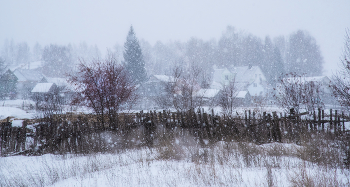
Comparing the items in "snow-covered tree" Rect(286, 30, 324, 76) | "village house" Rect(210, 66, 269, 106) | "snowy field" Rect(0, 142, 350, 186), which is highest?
"snow-covered tree" Rect(286, 30, 324, 76)

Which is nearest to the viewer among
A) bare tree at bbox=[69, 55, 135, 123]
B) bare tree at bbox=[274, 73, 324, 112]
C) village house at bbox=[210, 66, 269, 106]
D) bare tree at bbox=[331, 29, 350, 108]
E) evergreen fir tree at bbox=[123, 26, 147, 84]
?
bare tree at bbox=[331, 29, 350, 108]

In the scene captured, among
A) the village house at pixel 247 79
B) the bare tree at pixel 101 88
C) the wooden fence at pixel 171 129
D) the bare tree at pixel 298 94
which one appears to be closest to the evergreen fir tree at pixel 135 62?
the village house at pixel 247 79

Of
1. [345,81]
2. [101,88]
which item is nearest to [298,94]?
[345,81]

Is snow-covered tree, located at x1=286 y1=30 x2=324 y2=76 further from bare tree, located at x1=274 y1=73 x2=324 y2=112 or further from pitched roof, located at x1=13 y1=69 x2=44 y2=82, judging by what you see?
pitched roof, located at x1=13 y1=69 x2=44 y2=82

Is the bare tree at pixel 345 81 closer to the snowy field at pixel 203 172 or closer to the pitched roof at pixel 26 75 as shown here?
the snowy field at pixel 203 172

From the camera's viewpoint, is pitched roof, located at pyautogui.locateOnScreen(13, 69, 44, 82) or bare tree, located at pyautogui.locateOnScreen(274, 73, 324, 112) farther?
pitched roof, located at pyautogui.locateOnScreen(13, 69, 44, 82)

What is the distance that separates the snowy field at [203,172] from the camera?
4.38m

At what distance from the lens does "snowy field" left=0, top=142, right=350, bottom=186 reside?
14.4ft

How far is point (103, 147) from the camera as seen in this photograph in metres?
8.52

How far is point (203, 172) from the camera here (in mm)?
4855

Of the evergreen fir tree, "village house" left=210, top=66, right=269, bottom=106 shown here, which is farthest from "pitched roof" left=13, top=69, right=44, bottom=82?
"village house" left=210, top=66, right=269, bottom=106

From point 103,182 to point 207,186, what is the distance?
2483mm

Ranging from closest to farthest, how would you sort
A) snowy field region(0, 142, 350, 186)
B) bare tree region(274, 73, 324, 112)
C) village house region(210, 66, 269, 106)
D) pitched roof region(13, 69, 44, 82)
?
snowy field region(0, 142, 350, 186)
bare tree region(274, 73, 324, 112)
village house region(210, 66, 269, 106)
pitched roof region(13, 69, 44, 82)

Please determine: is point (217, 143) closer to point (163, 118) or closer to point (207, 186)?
point (163, 118)
